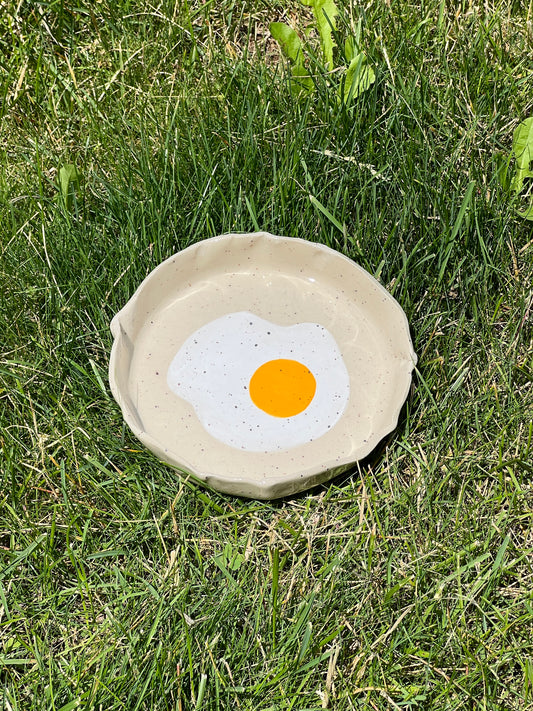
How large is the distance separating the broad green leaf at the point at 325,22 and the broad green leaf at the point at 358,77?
0.15 metres

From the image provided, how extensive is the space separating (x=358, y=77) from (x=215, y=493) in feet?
4.64

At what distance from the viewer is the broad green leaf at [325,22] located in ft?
8.91

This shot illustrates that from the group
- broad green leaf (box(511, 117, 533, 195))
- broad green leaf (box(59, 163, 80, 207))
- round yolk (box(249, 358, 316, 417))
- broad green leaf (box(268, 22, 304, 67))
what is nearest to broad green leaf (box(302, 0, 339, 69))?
broad green leaf (box(268, 22, 304, 67))

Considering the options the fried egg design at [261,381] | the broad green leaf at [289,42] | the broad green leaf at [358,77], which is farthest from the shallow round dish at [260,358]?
the broad green leaf at [289,42]

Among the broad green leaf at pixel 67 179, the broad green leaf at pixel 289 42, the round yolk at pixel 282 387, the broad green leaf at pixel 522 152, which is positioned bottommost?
the round yolk at pixel 282 387

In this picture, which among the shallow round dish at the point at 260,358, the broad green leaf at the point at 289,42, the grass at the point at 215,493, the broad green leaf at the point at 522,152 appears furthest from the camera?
the broad green leaf at the point at 289,42

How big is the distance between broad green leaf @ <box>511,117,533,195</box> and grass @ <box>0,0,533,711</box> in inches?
3.0

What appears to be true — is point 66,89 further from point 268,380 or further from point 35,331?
point 268,380

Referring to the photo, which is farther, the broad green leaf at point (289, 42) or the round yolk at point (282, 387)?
the broad green leaf at point (289, 42)

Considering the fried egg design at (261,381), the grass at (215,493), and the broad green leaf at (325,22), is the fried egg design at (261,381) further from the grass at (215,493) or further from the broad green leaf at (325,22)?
the broad green leaf at (325,22)

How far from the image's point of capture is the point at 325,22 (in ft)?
8.97

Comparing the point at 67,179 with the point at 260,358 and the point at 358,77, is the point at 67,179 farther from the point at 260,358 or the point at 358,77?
the point at 358,77

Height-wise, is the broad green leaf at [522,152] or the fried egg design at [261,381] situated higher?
the broad green leaf at [522,152]

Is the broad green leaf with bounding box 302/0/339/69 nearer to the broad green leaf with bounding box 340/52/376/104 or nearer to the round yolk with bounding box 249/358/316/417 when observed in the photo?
the broad green leaf with bounding box 340/52/376/104
